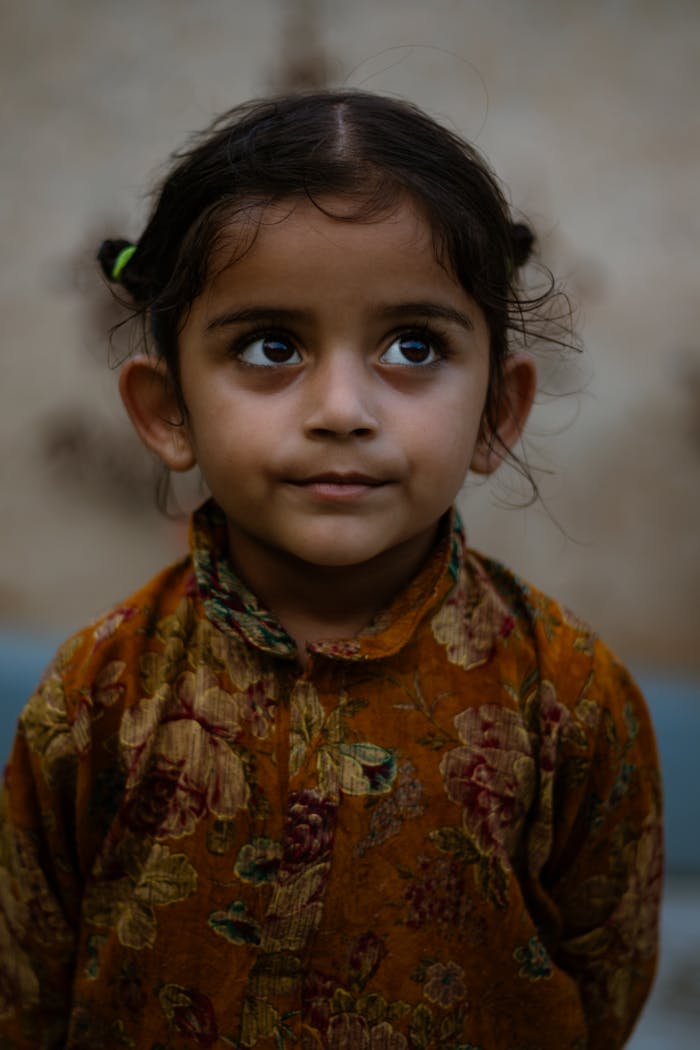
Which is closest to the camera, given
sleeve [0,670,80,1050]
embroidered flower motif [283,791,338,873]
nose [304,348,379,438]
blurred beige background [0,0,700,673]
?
nose [304,348,379,438]

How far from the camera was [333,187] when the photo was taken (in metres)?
1.10

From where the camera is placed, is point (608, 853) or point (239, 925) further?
point (608, 853)

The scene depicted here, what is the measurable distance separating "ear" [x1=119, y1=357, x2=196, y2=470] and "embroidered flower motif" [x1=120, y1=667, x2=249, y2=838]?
247mm

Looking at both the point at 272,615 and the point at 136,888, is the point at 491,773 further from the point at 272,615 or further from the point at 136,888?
the point at 136,888

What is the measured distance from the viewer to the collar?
121 centimetres

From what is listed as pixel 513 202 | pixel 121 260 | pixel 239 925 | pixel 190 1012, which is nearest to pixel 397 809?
pixel 239 925

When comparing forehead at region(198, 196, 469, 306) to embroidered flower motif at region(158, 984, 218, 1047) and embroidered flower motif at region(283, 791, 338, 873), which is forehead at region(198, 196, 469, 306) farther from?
embroidered flower motif at region(158, 984, 218, 1047)

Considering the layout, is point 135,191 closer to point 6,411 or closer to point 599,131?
point 6,411

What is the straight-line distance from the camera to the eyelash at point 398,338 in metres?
1.12

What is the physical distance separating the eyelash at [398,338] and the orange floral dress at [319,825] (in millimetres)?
256

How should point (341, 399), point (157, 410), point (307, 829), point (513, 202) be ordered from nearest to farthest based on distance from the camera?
point (341, 399), point (307, 829), point (157, 410), point (513, 202)

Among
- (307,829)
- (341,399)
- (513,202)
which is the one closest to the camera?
(341,399)

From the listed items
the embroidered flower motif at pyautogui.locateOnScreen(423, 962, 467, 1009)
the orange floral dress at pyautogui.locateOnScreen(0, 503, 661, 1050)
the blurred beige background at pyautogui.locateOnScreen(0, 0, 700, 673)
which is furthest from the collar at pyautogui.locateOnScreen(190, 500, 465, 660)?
the blurred beige background at pyautogui.locateOnScreen(0, 0, 700, 673)

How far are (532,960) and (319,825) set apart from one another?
1.04 feet
